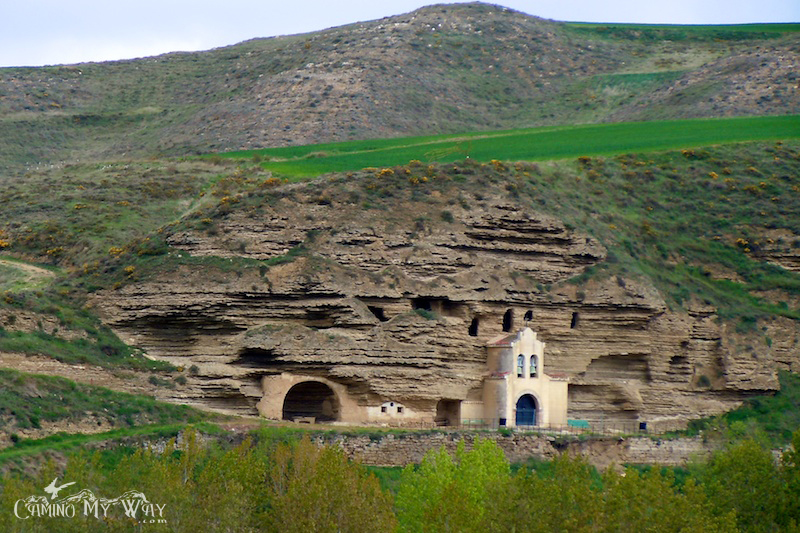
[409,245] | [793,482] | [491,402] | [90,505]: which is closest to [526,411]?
[491,402]

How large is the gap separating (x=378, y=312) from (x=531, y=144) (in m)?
28.9

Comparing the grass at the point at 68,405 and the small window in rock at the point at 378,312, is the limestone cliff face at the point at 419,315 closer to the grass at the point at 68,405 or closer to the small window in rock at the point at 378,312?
the small window in rock at the point at 378,312

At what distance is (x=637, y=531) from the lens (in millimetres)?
45031

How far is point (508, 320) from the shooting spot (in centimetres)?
7456

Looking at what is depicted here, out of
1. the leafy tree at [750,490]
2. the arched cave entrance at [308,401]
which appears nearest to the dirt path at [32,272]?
the arched cave entrance at [308,401]

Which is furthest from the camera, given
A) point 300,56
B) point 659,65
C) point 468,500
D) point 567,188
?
point 659,65

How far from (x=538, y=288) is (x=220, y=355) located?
1625 cm

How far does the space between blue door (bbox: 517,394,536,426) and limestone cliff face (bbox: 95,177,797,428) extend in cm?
219

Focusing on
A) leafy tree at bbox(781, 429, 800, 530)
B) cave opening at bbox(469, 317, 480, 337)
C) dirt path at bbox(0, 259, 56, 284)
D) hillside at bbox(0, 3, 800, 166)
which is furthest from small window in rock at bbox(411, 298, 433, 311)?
hillside at bbox(0, 3, 800, 166)

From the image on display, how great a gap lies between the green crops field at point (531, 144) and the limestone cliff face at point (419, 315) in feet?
44.2

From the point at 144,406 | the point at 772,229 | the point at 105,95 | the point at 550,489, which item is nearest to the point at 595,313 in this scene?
→ the point at 772,229

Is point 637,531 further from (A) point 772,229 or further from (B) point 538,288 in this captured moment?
(A) point 772,229

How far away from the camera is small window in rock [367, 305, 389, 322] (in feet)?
235

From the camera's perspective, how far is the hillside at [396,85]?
111 meters
